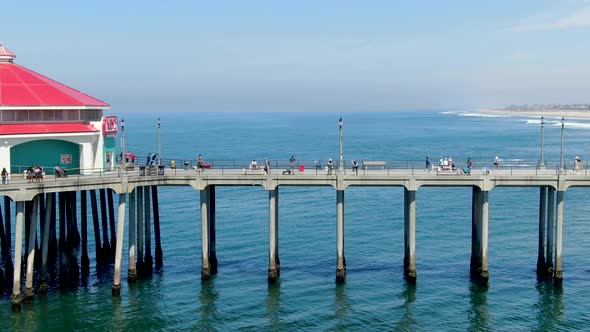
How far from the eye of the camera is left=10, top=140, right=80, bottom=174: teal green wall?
1697 inches

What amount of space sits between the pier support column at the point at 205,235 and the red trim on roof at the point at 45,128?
8308 millimetres

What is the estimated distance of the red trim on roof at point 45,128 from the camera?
1657 inches

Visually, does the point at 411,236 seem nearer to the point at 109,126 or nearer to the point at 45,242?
the point at 109,126

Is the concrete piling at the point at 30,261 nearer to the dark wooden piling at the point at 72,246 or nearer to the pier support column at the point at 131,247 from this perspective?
the dark wooden piling at the point at 72,246

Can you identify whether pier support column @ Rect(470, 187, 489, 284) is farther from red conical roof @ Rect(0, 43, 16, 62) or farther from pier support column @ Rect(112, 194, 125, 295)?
red conical roof @ Rect(0, 43, 16, 62)

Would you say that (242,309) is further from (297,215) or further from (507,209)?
(507,209)

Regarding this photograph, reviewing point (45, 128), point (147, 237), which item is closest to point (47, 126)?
point (45, 128)

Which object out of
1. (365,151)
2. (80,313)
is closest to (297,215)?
(80,313)

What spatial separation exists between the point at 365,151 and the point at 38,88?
98.4 meters

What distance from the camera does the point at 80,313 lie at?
39500 mm

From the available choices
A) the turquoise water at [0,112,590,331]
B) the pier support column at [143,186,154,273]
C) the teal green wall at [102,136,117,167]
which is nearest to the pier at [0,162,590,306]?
the pier support column at [143,186,154,273]

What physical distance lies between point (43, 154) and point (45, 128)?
183 centimetres

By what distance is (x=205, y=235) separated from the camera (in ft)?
144

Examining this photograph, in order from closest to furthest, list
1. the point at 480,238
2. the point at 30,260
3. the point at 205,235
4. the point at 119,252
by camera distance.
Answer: the point at 30,260 < the point at 119,252 < the point at 205,235 < the point at 480,238
